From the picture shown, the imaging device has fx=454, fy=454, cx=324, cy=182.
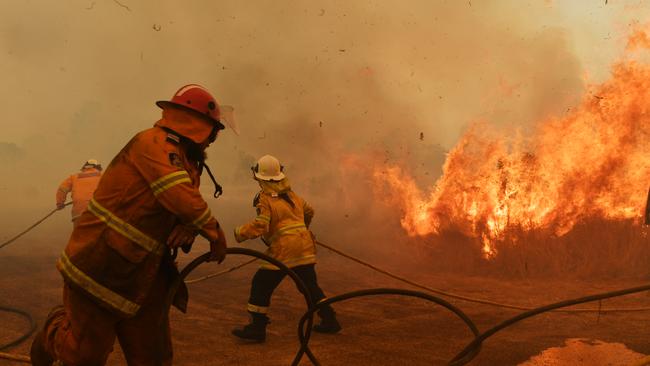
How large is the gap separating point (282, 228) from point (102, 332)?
7.85 feet

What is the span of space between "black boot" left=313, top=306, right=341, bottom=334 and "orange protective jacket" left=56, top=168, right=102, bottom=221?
4970mm

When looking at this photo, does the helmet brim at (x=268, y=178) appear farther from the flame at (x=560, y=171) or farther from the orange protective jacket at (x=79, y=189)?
the flame at (x=560, y=171)

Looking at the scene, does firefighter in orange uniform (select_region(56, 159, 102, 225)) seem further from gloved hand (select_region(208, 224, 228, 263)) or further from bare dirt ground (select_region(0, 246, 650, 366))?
gloved hand (select_region(208, 224, 228, 263))

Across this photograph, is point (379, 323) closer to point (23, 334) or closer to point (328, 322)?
point (328, 322)

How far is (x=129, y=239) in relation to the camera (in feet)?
8.29

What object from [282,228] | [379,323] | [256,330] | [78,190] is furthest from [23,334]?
[379,323]

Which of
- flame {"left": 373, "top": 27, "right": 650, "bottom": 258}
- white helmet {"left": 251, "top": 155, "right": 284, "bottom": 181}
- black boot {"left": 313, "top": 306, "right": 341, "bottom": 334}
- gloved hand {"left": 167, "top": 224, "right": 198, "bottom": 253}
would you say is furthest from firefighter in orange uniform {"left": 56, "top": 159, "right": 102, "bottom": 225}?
flame {"left": 373, "top": 27, "right": 650, "bottom": 258}

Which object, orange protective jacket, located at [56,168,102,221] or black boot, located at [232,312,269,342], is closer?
black boot, located at [232,312,269,342]

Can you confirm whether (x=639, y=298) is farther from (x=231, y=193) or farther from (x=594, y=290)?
(x=231, y=193)

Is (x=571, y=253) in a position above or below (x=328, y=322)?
above

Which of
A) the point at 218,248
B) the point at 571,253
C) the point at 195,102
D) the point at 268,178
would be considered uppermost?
the point at 195,102

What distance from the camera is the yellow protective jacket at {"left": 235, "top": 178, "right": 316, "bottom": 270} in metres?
4.79

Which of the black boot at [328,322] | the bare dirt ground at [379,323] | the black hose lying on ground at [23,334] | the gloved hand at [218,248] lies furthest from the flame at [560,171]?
the black hose lying on ground at [23,334]

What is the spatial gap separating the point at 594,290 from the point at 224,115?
6.29 meters
